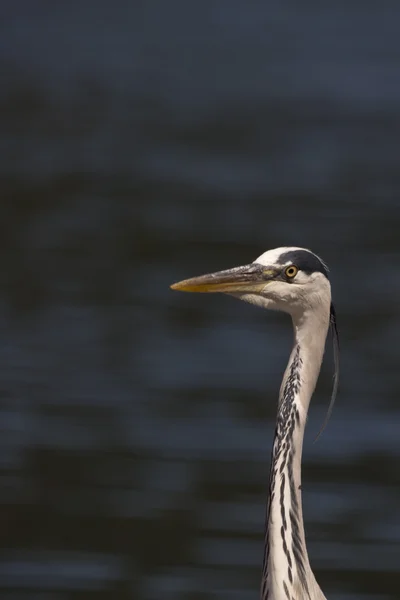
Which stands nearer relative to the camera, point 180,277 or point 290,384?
point 290,384

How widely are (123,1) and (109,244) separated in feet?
20.7

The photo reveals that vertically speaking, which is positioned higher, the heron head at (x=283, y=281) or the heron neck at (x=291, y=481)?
the heron head at (x=283, y=281)

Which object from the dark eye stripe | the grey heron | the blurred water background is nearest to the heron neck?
the grey heron

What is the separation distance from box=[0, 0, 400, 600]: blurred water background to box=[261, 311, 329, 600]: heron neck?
5.15 ft

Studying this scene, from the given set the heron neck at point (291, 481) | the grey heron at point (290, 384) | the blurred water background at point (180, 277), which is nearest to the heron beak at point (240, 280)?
the grey heron at point (290, 384)

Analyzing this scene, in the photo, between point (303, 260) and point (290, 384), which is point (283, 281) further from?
point (290, 384)

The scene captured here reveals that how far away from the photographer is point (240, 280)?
14.5 ft

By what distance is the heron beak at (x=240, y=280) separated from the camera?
4.42 m

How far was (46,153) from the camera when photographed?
12.3 m

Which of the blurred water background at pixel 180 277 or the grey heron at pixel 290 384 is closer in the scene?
the grey heron at pixel 290 384

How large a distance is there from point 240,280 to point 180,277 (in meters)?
5.06

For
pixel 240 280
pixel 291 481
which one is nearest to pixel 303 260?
pixel 240 280

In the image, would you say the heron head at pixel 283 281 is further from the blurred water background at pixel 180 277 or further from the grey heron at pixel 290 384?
the blurred water background at pixel 180 277

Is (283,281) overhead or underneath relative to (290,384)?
overhead
